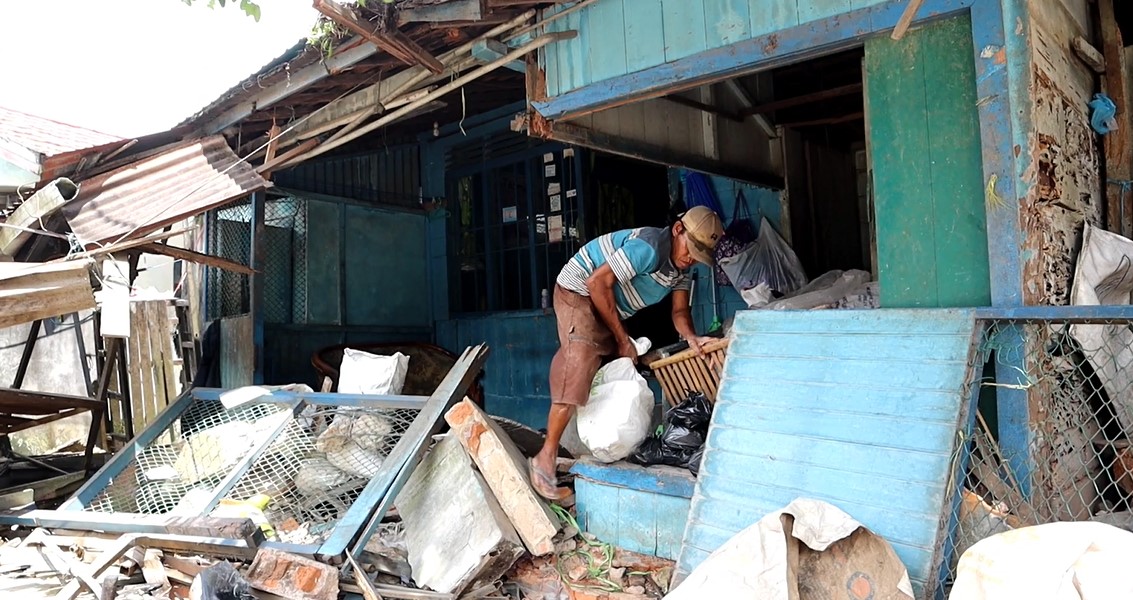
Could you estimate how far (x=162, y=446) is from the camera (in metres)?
5.29

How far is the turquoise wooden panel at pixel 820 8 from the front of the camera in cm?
319

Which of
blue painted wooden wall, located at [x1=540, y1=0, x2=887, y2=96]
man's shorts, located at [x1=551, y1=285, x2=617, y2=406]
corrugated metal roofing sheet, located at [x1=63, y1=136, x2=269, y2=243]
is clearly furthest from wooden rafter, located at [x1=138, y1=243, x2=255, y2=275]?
blue painted wooden wall, located at [x1=540, y1=0, x2=887, y2=96]

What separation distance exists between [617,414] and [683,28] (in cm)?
211

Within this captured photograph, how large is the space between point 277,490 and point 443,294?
4.07m

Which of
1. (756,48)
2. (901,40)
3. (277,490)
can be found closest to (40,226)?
(277,490)

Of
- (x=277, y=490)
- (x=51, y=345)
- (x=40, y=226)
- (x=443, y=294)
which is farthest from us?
(x=51, y=345)

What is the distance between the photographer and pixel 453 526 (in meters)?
3.89

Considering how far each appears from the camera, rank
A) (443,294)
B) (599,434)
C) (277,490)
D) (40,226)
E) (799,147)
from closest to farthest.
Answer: (599,434) → (277,490) → (40,226) → (799,147) → (443,294)

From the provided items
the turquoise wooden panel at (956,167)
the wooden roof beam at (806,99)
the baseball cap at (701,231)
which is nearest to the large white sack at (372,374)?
the baseball cap at (701,231)

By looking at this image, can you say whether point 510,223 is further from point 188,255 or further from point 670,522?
point 670,522

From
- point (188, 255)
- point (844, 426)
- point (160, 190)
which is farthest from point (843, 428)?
point (188, 255)

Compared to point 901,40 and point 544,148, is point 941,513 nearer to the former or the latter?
→ point 901,40

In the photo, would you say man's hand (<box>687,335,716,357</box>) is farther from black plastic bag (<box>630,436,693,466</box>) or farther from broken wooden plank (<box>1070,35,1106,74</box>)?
broken wooden plank (<box>1070,35,1106,74</box>)

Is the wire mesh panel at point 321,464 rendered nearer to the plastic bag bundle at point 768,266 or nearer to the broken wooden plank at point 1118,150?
the plastic bag bundle at point 768,266
